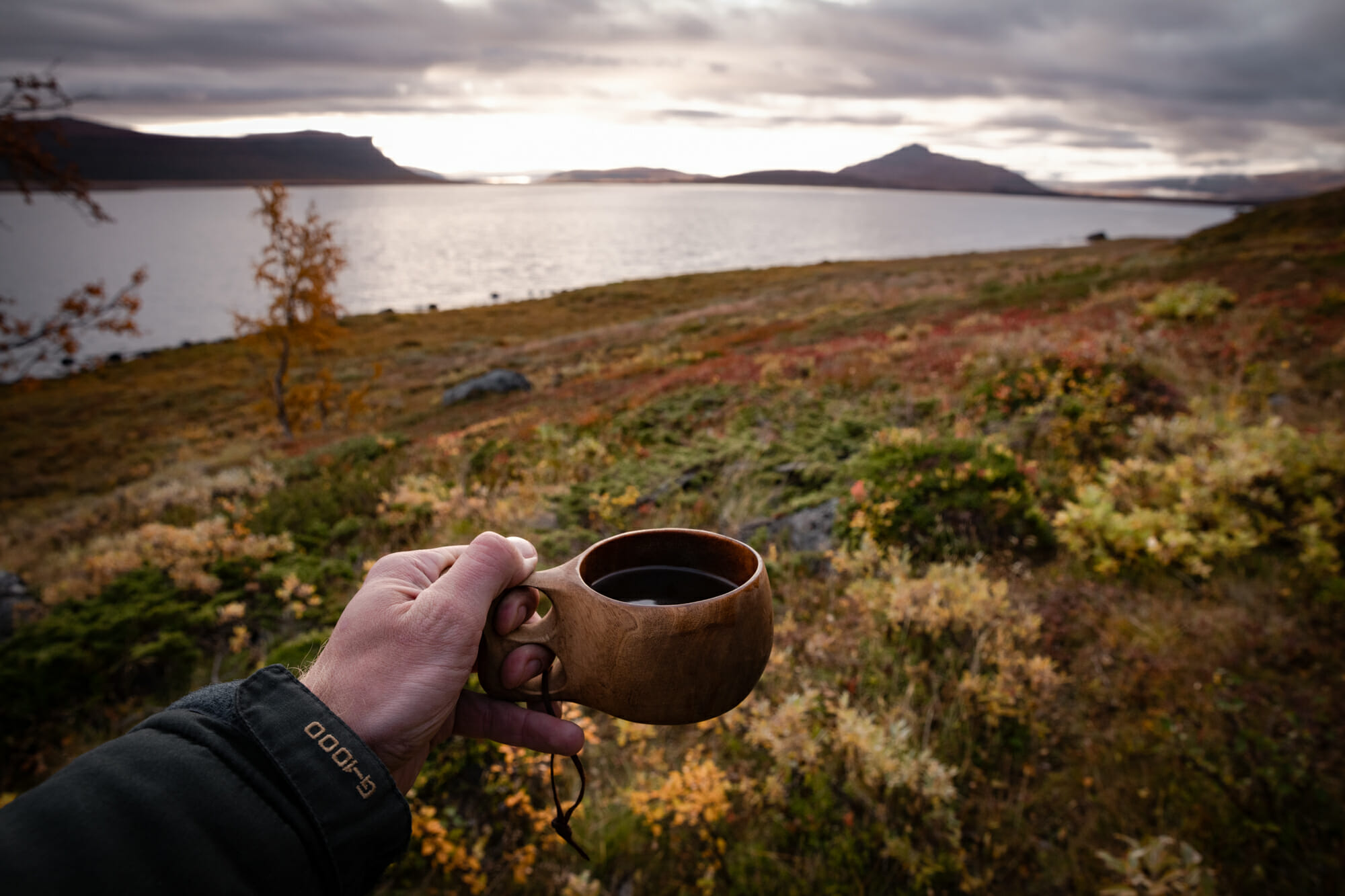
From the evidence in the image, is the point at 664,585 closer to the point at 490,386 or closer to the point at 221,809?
the point at 221,809

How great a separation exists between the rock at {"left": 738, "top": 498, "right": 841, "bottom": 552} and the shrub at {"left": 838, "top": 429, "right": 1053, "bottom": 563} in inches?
Answer: 6.6

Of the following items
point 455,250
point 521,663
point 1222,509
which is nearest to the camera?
point 521,663

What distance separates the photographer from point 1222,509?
4188mm

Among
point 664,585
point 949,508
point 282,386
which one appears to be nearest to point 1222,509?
point 949,508

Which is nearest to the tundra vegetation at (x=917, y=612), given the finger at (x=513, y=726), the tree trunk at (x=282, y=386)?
the finger at (x=513, y=726)

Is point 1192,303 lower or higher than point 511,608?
higher

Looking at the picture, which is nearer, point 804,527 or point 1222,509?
point 1222,509

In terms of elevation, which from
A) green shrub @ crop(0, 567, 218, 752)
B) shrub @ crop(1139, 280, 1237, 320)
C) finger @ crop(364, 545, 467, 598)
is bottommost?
green shrub @ crop(0, 567, 218, 752)

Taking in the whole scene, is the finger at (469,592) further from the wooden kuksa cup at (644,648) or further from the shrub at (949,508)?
the shrub at (949,508)

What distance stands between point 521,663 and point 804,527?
382 cm

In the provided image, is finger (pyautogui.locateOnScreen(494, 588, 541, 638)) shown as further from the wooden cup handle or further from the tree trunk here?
the tree trunk

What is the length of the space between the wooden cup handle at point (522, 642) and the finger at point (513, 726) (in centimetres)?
19

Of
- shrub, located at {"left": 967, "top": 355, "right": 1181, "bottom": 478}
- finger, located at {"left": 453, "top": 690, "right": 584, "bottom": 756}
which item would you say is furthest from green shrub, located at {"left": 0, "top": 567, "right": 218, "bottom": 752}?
shrub, located at {"left": 967, "top": 355, "right": 1181, "bottom": 478}

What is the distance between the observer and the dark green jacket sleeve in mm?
920
